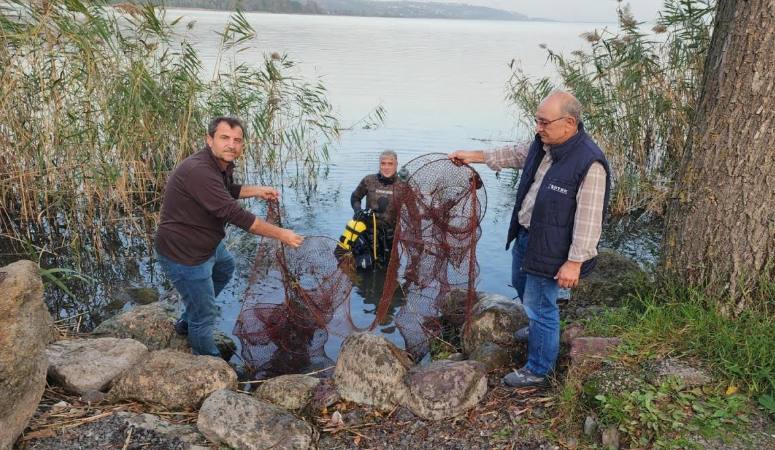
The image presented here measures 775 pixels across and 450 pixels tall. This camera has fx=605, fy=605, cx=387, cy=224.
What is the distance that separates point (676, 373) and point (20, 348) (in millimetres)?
3259

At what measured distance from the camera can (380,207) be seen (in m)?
6.65

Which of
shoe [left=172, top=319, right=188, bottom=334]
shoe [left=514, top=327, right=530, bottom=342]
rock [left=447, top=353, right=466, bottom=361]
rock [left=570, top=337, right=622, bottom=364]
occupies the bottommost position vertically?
rock [left=447, top=353, right=466, bottom=361]

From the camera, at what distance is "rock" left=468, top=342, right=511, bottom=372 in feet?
13.2

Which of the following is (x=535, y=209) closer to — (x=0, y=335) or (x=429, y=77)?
(x=0, y=335)

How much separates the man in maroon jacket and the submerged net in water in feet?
1.89

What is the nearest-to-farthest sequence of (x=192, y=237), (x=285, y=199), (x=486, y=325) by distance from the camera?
(x=192, y=237) < (x=486, y=325) < (x=285, y=199)

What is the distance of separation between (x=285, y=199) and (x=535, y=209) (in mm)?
6532

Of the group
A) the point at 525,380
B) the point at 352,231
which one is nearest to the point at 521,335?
the point at 525,380

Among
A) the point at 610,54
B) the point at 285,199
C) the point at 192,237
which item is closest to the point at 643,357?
the point at 192,237

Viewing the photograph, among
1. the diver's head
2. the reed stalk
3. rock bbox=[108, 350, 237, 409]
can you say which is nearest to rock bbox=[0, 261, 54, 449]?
rock bbox=[108, 350, 237, 409]

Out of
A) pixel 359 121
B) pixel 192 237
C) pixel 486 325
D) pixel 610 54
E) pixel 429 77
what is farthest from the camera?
pixel 429 77

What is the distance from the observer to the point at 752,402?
3088 mm

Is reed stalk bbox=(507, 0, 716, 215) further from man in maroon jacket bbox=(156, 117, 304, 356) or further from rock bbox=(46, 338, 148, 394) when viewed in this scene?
rock bbox=(46, 338, 148, 394)

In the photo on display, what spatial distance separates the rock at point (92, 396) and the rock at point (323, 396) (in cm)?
122
